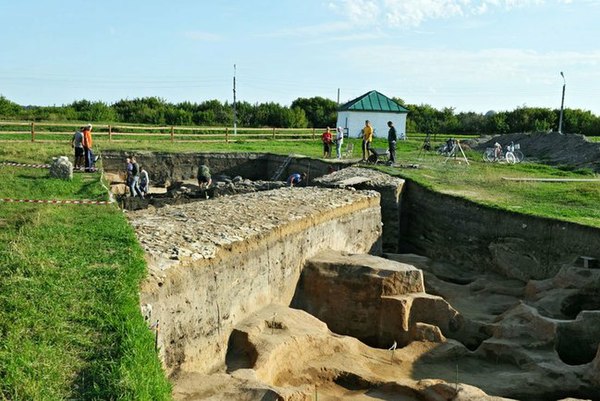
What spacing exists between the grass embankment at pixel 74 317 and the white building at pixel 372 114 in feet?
102

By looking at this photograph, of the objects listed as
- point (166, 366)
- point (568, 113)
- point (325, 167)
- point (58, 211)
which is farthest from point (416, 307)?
point (568, 113)

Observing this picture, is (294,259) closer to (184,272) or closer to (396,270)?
(396,270)

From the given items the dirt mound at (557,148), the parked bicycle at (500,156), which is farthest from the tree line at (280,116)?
the parked bicycle at (500,156)

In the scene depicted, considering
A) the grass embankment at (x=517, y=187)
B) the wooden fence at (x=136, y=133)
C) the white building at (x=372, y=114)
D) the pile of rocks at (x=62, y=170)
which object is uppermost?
the white building at (x=372, y=114)

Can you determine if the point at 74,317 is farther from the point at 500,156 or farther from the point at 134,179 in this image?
the point at 500,156

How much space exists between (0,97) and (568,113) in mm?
39668

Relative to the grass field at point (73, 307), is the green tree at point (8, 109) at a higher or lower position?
higher

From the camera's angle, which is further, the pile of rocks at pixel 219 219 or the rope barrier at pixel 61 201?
the rope barrier at pixel 61 201

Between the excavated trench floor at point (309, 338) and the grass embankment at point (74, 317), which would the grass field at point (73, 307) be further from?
the excavated trench floor at point (309, 338)

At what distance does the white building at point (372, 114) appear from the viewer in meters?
38.9

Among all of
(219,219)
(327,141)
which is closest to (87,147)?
(327,141)

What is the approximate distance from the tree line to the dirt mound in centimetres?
1280

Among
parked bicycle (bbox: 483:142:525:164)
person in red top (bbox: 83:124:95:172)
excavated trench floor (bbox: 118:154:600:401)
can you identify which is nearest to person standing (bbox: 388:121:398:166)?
parked bicycle (bbox: 483:142:525:164)

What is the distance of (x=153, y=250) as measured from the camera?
7578 mm
